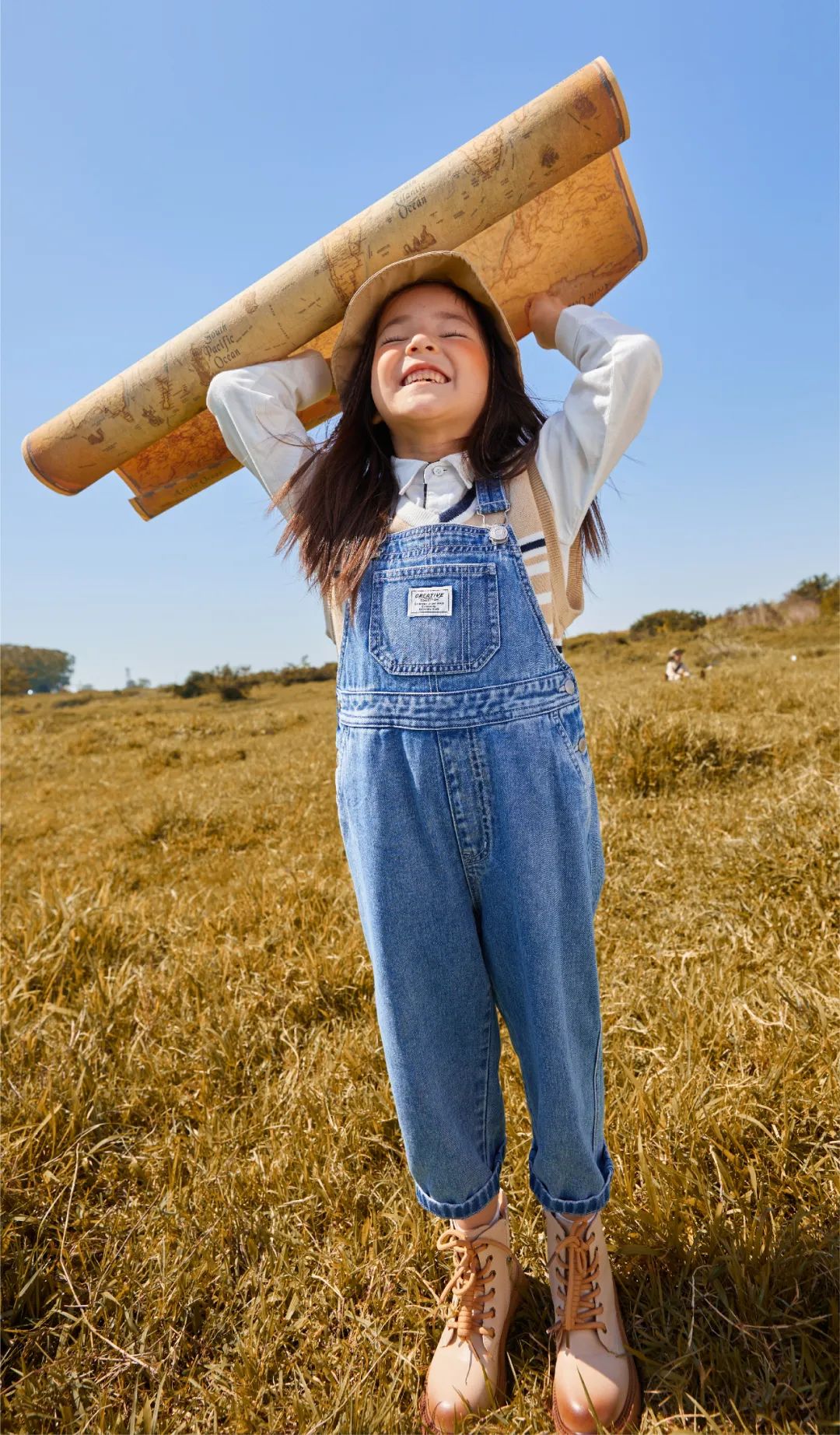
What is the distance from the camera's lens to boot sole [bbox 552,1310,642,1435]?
4.57ft

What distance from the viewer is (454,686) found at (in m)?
1.37

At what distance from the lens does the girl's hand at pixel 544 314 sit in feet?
5.88

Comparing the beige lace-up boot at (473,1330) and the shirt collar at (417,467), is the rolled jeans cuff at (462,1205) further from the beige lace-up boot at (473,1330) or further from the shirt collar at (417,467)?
the shirt collar at (417,467)

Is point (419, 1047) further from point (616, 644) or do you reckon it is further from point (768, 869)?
point (616, 644)

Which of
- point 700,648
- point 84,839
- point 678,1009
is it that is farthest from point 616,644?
point 678,1009

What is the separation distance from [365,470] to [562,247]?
76 centimetres

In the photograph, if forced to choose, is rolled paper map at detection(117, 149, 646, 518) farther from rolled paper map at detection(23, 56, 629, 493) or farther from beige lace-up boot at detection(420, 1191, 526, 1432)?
beige lace-up boot at detection(420, 1191, 526, 1432)

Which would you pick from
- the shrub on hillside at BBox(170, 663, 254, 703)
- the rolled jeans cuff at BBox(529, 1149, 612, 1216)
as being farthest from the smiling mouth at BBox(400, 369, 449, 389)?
the shrub on hillside at BBox(170, 663, 254, 703)

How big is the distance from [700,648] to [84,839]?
19.2 m

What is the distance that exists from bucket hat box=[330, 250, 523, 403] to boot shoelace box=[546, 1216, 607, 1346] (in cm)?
191

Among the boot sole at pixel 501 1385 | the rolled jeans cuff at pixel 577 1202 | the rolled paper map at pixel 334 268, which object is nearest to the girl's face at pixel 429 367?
the rolled paper map at pixel 334 268

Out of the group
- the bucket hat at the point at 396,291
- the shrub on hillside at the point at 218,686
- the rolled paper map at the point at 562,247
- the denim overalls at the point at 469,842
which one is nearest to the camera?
the denim overalls at the point at 469,842

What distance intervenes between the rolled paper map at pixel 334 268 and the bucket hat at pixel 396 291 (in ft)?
0.23

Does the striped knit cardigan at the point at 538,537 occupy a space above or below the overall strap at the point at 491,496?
below
